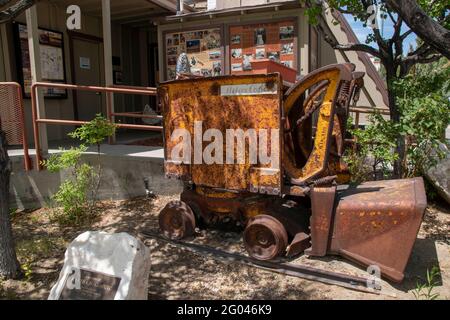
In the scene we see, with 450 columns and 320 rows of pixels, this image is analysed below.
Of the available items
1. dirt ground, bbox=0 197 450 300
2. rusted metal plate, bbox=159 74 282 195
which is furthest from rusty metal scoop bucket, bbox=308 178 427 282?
rusted metal plate, bbox=159 74 282 195

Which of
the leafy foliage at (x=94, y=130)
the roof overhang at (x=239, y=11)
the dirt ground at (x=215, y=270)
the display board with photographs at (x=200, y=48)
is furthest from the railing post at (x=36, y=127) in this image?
the roof overhang at (x=239, y=11)

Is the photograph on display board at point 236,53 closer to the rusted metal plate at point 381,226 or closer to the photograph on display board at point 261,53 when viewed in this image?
the photograph on display board at point 261,53

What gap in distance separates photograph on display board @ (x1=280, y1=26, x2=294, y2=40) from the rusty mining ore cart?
3.19 m

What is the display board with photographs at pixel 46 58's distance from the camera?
7.52m

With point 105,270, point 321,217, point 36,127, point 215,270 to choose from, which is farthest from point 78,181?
point 321,217

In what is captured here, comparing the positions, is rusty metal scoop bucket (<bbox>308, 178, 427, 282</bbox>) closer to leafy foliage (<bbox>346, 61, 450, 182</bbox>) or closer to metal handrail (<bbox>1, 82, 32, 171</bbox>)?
leafy foliage (<bbox>346, 61, 450, 182</bbox>)

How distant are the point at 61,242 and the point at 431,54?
18.4ft

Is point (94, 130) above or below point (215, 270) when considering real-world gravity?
above

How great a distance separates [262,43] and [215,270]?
507 cm

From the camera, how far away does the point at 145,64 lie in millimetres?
11047

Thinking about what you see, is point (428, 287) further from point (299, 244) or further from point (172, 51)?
point (172, 51)

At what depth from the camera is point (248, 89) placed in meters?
3.87

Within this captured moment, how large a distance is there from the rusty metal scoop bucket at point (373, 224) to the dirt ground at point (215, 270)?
23cm
